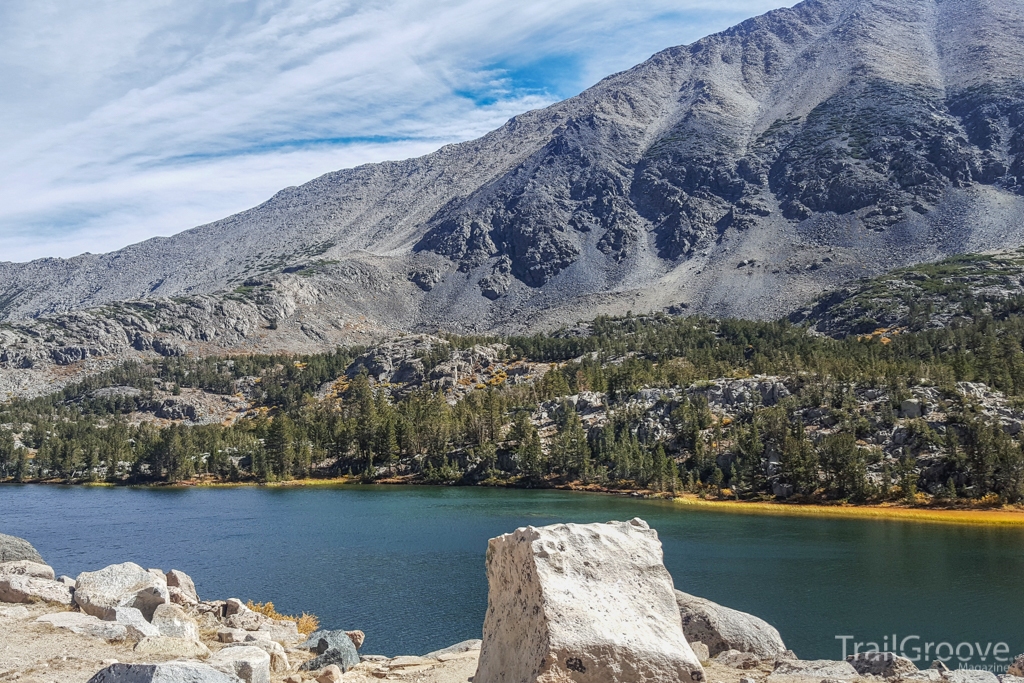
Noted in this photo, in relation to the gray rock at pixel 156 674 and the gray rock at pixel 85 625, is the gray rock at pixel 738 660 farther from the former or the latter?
the gray rock at pixel 85 625

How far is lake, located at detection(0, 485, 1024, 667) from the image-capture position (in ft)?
123

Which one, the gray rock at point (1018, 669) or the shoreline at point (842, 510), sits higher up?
the gray rock at point (1018, 669)

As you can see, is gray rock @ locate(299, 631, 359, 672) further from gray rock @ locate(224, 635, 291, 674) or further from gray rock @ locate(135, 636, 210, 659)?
gray rock @ locate(135, 636, 210, 659)

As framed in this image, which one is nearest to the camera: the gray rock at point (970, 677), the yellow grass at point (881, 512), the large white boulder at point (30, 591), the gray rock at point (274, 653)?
the gray rock at point (970, 677)

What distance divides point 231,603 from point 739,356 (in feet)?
477

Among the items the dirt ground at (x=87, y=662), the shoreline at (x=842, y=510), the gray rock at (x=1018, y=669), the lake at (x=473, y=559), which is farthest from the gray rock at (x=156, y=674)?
the shoreline at (x=842, y=510)

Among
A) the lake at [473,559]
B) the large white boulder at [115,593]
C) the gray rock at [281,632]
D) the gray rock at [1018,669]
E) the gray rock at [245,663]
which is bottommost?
the lake at [473,559]

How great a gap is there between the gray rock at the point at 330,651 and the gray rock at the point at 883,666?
11857mm

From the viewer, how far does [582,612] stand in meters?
11.8

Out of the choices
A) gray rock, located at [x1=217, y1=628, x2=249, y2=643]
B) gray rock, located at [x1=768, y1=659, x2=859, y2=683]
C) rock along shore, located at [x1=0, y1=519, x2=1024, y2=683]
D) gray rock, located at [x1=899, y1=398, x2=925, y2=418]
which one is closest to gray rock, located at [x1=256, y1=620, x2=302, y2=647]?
rock along shore, located at [x1=0, y1=519, x2=1024, y2=683]

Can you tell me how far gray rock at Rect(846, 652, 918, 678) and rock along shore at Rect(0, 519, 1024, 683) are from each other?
1.9 inches

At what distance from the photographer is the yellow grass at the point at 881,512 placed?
2844 inches

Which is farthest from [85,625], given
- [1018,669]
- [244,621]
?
[1018,669]

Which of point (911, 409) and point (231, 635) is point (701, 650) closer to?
point (231, 635)
